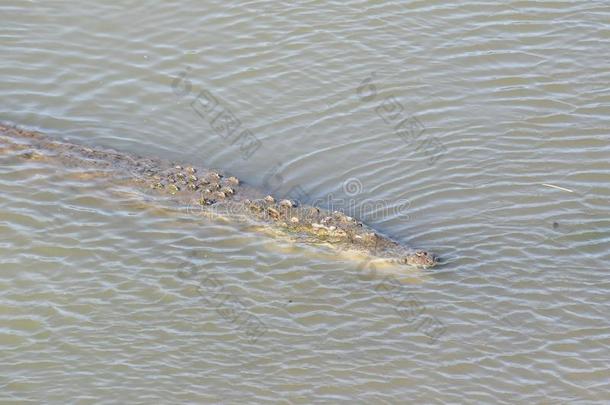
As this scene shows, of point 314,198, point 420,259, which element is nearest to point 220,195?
point 314,198

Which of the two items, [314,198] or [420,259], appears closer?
[420,259]

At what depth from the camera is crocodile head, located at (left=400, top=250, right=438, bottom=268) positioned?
362 inches

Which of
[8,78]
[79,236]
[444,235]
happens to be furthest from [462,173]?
[8,78]

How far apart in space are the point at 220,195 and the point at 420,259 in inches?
99.8

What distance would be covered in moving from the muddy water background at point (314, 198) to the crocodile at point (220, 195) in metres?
0.23

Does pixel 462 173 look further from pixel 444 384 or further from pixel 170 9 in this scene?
pixel 170 9

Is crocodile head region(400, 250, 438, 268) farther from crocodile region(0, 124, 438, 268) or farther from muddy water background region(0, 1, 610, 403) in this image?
muddy water background region(0, 1, 610, 403)

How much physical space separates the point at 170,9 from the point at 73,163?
367 centimetres

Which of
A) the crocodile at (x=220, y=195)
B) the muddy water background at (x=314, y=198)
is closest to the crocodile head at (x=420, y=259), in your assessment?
the crocodile at (x=220, y=195)

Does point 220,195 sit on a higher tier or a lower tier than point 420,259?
higher

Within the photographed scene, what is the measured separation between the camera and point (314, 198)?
1031cm

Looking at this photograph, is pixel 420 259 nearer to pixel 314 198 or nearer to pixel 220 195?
pixel 314 198

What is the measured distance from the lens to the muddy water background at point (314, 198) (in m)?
8.20

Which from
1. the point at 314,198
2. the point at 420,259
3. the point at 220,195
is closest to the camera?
the point at 420,259
